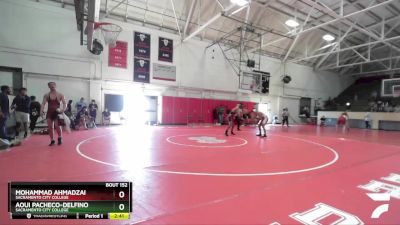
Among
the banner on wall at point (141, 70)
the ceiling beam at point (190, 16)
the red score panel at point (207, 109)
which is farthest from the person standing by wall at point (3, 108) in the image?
the red score panel at point (207, 109)

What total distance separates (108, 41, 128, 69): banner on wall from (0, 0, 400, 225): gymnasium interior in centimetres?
6

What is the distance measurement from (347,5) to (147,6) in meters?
13.4

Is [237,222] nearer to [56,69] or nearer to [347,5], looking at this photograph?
[56,69]

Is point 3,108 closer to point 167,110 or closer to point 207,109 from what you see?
point 167,110

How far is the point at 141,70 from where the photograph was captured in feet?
50.6

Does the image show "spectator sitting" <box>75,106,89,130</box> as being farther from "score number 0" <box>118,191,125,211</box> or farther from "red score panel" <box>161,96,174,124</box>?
"score number 0" <box>118,191,125,211</box>

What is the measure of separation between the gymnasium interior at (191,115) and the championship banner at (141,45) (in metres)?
0.09

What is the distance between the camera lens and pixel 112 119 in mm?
Result: 15008

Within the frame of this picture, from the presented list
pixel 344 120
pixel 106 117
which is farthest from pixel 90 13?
pixel 344 120

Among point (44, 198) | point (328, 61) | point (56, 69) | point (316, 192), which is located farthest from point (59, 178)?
point (328, 61)
